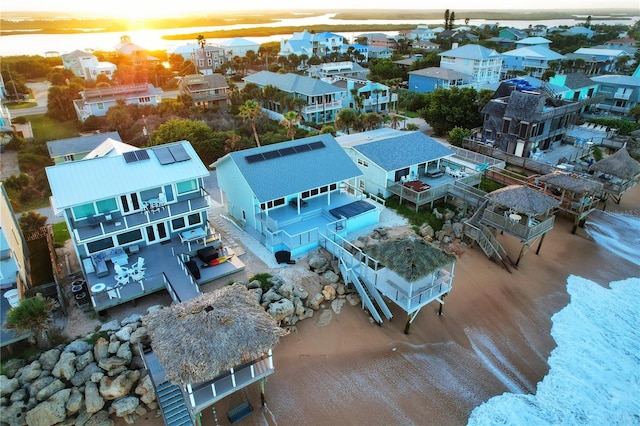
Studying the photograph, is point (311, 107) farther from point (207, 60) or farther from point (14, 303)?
point (207, 60)

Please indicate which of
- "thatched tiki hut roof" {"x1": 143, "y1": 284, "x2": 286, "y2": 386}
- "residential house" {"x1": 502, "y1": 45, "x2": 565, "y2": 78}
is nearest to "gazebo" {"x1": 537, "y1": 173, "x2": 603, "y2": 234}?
"thatched tiki hut roof" {"x1": 143, "y1": 284, "x2": 286, "y2": 386}

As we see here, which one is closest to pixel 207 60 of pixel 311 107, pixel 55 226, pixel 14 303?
pixel 311 107

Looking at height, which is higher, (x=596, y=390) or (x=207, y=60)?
(x=207, y=60)

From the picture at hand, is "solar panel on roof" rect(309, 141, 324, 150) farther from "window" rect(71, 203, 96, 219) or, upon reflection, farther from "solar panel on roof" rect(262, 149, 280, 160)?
"window" rect(71, 203, 96, 219)

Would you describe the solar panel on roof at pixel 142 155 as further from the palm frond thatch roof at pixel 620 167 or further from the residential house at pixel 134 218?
the palm frond thatch roof at pixel 620 167

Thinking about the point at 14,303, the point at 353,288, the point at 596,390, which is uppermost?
the point at 14,303

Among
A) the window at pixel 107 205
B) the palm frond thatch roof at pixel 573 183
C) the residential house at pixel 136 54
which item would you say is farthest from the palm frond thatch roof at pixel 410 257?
the residential house at pixel 136 54
